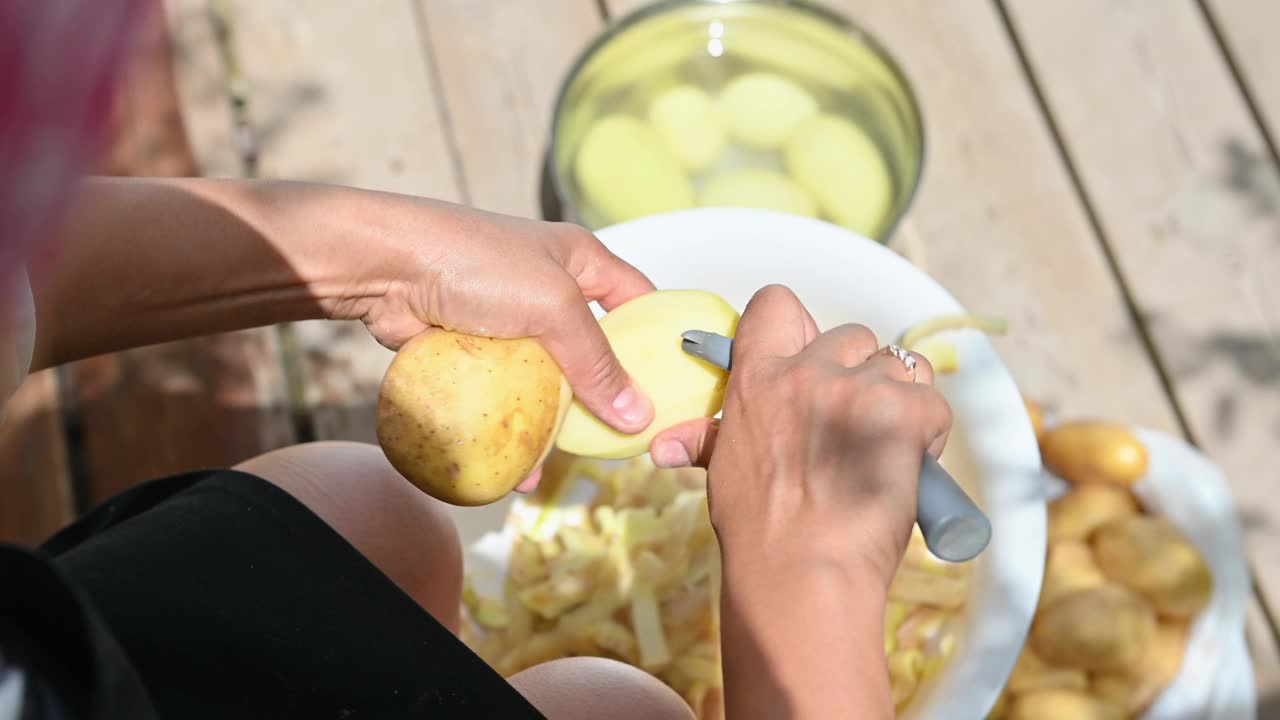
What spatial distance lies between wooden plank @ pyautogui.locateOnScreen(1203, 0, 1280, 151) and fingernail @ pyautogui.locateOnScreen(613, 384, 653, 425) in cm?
94

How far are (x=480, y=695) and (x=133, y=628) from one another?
0.72 ft

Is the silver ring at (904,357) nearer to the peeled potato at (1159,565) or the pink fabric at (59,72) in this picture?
the peeled potato at (1159,565)

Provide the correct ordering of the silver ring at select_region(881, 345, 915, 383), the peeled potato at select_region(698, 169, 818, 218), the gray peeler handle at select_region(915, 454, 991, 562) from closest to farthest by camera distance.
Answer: the gray peeler handle at select_region(915, 454, 991, 562)
the silver ring at select_region(881, 345, 915, 383)
the peeled potato at select_region(698, 169, 818, 218)

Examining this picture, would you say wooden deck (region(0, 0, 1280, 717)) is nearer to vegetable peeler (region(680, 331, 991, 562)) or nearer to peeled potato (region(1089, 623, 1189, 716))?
peeled potato (region(1089, 623, 1189, 716))

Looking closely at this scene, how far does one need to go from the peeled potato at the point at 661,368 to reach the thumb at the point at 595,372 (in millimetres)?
14

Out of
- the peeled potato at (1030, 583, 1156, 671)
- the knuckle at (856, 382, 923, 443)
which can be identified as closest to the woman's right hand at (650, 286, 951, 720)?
the knuckle at (856, 382, 923, 443)

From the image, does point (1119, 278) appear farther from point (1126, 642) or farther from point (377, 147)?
point (377, 147)

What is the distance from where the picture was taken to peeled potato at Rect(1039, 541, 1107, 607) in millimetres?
1108

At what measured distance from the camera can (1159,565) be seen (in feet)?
3.58

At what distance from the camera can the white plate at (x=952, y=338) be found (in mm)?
881

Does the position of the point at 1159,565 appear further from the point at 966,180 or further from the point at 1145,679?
the point at 966,180

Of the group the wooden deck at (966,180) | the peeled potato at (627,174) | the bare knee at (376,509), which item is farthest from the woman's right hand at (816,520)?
the wooden deck at (966,180)

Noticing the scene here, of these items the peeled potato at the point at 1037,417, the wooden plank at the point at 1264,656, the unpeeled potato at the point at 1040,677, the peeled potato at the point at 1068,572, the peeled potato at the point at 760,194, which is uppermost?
the peeled potato at the point at 760,194

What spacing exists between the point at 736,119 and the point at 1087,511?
0.59 m
